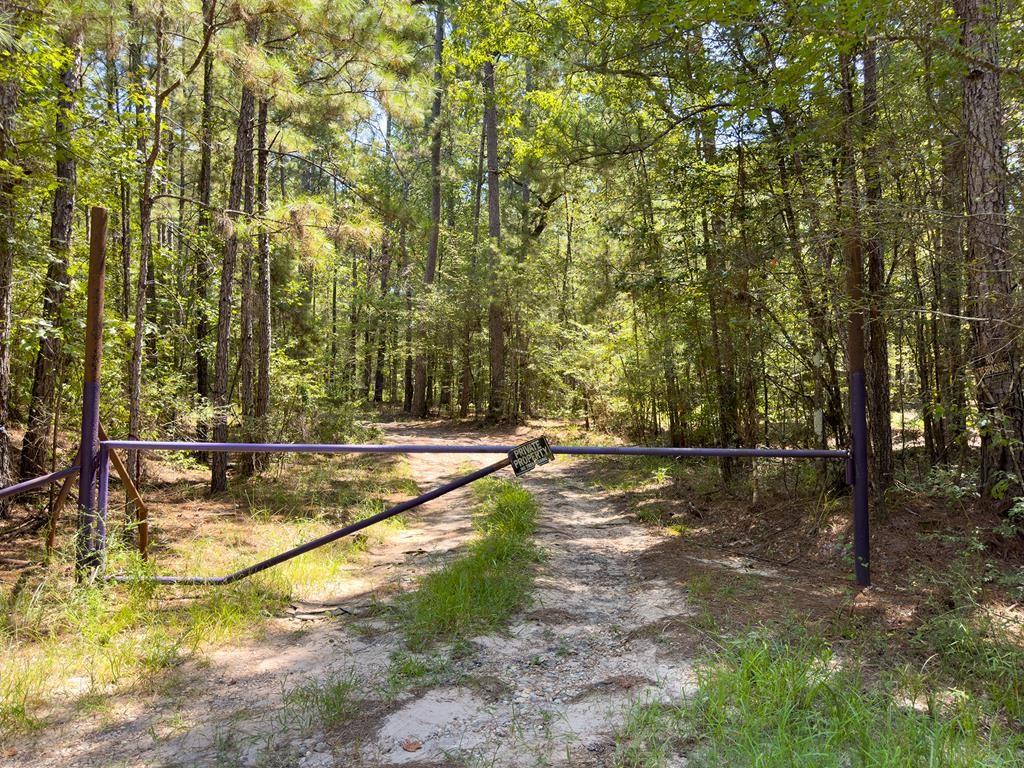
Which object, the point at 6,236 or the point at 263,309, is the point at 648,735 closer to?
the point at 6,236

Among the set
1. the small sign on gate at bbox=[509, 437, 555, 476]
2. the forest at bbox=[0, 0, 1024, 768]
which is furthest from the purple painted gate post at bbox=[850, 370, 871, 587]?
the small sign on gate at bbox=[509, 437, 555, 476]

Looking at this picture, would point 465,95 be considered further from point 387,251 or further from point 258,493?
point 258,493

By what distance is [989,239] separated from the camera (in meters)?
3.96

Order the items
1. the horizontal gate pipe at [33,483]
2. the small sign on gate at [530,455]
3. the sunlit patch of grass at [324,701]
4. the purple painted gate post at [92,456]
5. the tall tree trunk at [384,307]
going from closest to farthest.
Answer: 1. the sunlit patch of grass at [324,701]
2. the horizontal gate pipe at [33,483]
3. the small sign on gate at [530,455]
4. the purple painted gate post at [92,456]
5. the tall tree trunk at [384,307]

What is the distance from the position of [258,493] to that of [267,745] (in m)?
6.51

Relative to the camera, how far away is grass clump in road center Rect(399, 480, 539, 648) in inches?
144

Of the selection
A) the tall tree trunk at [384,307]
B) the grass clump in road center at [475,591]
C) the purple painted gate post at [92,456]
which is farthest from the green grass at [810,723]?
the tall tree trunk at [384,307]

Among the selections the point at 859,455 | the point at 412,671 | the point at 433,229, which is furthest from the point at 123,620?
the point at 433,229

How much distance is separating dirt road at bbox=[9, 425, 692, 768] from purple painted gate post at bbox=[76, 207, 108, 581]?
4.20 feet

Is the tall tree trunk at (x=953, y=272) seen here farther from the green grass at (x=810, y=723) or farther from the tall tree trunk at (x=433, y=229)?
the tall tree trunk at (x=433, y=229)

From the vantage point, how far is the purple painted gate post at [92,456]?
3.86m

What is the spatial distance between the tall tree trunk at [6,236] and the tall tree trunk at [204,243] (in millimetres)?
1794

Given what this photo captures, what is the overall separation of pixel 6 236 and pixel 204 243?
16.7ft

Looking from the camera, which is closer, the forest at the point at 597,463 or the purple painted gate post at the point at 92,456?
the forest at the point at 597,463
